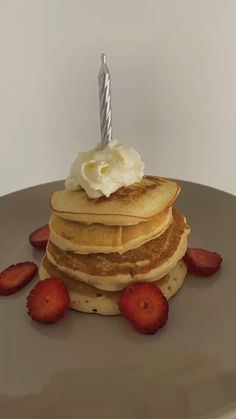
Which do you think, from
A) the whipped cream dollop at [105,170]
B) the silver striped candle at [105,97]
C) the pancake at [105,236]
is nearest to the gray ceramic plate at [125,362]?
the pancake at [105,236]

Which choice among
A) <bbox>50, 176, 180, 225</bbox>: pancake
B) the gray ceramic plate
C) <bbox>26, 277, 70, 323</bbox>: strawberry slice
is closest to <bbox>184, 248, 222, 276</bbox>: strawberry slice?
the gray ceramic plate

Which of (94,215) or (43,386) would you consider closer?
(43,386)

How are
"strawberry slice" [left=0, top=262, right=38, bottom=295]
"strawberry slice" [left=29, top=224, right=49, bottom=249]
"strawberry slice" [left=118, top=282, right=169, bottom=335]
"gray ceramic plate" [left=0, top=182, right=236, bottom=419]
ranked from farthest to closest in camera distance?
1. "strawberry slice" [left=29, top=224, right=49, bottom=249]
2. "strawberry slice" [left=0, top=262, right=38, bottom=295]
3. "strawberry slice" [left=118, top=282, right=169, bottom=335]
4. "gray ceramic plate" [left=0, top=182, right=236, bottom=419]

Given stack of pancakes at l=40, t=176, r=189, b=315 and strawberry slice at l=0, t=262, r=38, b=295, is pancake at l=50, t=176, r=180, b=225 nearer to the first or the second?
stack of pancakes at l=40, t=176, r=189, b=315

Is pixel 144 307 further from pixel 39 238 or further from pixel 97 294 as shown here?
pixel 39 238

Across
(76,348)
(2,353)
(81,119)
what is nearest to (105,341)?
(76,348)

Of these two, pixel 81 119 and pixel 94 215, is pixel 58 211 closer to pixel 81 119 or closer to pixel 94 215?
pixel 94 215

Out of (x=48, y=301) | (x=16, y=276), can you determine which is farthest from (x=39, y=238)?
(x=48, y=301)
